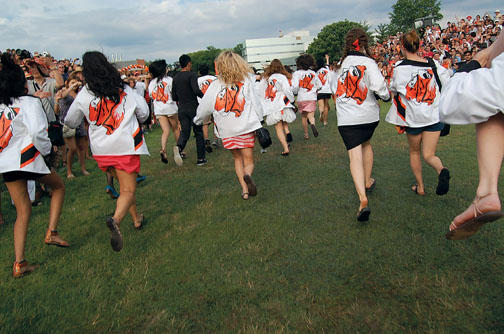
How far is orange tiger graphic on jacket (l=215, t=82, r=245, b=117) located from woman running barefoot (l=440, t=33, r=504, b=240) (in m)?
3.42

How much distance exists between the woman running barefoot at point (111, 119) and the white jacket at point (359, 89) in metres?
2.49

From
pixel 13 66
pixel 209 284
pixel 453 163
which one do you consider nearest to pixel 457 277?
pixel 209 284

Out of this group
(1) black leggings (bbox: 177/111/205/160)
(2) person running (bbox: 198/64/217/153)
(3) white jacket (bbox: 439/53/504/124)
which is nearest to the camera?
(3) white jacket (bbox: 439/53/504/124)

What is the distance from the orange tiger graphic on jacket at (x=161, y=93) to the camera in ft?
28.3

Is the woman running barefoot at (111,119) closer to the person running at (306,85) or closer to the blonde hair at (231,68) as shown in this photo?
the blonde hair at (231,68)

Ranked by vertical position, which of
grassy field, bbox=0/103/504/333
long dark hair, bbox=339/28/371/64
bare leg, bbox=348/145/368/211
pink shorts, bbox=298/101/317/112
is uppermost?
long dark hair, bbox=339/28/371/64

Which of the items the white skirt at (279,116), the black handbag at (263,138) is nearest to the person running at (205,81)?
the white skirt at (279,116)

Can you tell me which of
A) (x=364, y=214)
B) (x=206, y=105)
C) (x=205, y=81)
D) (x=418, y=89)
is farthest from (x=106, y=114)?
(x=205, y=81)

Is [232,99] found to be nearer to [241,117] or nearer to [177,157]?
[241,117]

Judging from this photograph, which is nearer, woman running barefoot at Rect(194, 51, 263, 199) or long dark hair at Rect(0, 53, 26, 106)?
long dark hair at Rect(0, 53, 26, 106)

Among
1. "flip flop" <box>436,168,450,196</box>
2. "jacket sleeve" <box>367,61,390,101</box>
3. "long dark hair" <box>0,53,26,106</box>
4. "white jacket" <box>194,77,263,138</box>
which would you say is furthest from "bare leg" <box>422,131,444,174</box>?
"long dark hair" <box>0,53,26,106</box>

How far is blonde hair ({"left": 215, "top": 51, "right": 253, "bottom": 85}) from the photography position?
5.15 meters

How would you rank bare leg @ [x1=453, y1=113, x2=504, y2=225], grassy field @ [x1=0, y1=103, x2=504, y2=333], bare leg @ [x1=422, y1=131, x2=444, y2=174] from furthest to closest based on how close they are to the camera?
bare leg @ [x1=422, y1=131, x2=444, y2=174] → grassy field @ [x1=0, y1=103, x2=504, y2=333] → bare leg @ [x1=453, y1=113, x2=504, y2=225]

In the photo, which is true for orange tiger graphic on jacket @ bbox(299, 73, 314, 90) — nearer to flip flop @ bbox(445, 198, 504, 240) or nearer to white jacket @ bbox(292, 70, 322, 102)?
white jacket @ bbox(292, 70, 322, 102)
